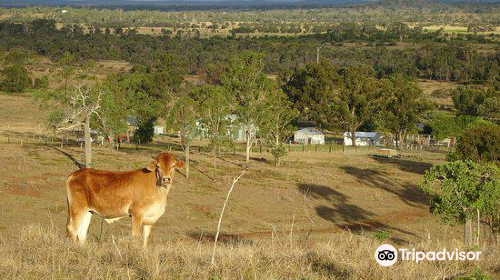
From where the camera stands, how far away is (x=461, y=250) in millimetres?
10344

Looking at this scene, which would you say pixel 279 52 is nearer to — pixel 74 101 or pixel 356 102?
Answer: pixel 356 102

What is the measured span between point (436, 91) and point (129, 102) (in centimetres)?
6524

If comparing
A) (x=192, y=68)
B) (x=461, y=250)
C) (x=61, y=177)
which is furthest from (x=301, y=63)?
(x=461, y=250)

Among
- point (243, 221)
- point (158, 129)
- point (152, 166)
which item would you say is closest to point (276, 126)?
point (158, 129)

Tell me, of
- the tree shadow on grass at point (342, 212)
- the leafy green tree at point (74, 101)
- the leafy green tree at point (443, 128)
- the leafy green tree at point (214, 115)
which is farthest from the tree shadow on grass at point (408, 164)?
the leafy green tree at point (74, 101)

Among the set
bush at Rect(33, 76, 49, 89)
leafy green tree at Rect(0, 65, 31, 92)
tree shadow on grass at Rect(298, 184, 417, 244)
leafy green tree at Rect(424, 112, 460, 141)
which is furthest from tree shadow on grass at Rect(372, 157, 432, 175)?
leafy green tree at Rect(0, 65, 31, 92)

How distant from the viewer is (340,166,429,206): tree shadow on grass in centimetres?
4231

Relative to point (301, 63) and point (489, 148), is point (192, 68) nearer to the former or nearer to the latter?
point (301, 63)

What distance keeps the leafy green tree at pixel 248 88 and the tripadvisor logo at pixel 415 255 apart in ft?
128

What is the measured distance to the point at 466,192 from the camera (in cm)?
2725

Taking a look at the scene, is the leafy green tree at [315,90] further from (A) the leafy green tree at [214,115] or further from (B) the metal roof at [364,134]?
(A) the leafy green tree at [214,115]

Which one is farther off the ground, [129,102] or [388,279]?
[388,279]

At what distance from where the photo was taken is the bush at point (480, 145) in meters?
42.4

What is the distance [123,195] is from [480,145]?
36.2 m
